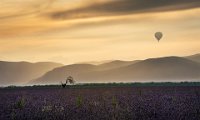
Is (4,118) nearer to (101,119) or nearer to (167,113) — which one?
(101,119)

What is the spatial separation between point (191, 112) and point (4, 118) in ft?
13.4

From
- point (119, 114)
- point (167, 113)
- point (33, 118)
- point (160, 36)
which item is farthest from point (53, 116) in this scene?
point (160, 36)

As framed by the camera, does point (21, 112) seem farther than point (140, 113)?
Yes

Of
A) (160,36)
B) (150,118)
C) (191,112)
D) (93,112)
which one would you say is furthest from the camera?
(160,36)

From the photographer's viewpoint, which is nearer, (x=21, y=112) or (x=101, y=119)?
(x=101, y=119)

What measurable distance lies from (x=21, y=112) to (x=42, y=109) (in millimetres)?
715

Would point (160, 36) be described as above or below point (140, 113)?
above

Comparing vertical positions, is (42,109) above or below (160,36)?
below

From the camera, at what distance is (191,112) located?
38.7 ft

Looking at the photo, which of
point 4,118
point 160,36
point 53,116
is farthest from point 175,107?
point 160,36

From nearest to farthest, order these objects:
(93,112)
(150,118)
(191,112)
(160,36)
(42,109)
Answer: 1. (150,118)
2. (191,112)
3. (93,112)
4. (42,109)
5. (160,36)

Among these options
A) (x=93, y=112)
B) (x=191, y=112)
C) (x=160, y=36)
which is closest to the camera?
(x=191, y=112)

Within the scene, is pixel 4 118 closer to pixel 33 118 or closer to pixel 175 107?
pixel 33 118

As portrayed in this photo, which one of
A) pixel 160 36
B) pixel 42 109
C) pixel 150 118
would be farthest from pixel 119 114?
pixel 160 36
